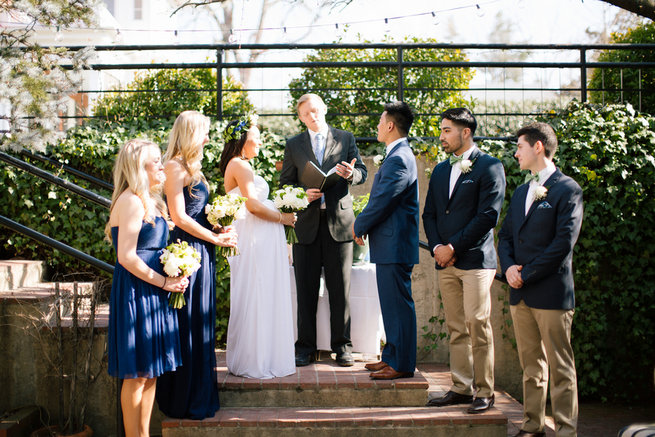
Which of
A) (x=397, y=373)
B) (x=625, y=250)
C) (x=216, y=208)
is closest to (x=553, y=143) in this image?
(x=397, y=373)

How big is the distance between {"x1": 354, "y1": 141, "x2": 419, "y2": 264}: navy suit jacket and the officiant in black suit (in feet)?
1.07

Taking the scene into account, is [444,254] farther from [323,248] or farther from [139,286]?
[139,286]

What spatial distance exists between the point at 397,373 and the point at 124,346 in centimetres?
190

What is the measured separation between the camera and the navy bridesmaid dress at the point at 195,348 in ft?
12.5

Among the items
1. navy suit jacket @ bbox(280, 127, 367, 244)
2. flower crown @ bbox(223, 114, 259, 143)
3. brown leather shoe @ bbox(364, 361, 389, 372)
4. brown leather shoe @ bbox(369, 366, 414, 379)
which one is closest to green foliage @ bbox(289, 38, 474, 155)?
navy suit jacket @ bbox(280, 127, 367, 244)

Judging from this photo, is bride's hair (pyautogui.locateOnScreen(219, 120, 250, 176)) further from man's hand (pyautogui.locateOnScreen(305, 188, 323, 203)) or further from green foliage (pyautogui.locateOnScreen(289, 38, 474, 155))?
green foliage (pyautogui.locateOnScreen(289, 38, 474, 155))

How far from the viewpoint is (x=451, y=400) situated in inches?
163

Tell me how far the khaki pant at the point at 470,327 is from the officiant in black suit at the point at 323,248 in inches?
31.7

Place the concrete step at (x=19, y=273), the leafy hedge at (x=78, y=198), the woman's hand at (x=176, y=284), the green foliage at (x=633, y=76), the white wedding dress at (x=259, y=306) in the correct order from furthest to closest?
the green foliage at (x=633, y=76)
the leafy hedge at (x=78, y=198)
the concrete step at (x=19, y=273)
the white wedding dress at (x=259, y=306)
the woman's hand at (x=176, y=284)

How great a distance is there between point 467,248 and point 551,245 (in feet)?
1.84

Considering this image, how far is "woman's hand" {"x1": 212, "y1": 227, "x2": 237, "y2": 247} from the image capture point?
3.88 metres

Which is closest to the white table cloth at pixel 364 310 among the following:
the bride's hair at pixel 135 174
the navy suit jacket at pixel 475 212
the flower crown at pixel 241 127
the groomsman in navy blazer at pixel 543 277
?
the navy suit jacket at pixel 475 212

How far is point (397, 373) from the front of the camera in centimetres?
420

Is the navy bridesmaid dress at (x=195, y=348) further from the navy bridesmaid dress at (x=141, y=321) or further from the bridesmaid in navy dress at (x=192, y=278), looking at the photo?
the navy bridesmaid dress at (x=141, y=321)
